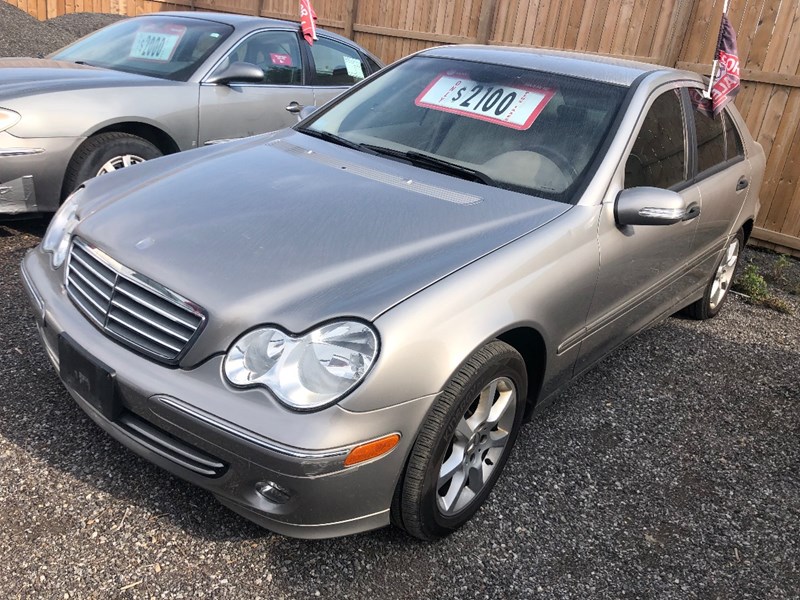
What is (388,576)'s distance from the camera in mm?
2287

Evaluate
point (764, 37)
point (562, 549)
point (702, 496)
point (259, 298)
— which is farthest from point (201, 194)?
point (764, 37)

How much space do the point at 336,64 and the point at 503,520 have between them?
15.5 ft

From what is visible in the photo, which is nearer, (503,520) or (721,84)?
(503,520)

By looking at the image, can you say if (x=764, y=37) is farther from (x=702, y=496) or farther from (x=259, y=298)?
(x=259, y=298)

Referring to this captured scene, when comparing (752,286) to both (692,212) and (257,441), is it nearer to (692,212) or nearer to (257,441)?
(692,212)

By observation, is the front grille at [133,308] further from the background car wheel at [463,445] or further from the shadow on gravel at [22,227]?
the shadow on gravel at [22,227]

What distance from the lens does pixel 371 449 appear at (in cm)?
199

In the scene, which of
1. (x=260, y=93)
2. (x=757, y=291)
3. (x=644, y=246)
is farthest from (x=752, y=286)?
(x=260, y=93)

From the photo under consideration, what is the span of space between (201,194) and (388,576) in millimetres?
1568

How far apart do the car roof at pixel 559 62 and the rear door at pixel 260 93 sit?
66.7 inches

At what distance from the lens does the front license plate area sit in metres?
2.14

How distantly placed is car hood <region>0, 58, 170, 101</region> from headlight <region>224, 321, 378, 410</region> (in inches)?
121

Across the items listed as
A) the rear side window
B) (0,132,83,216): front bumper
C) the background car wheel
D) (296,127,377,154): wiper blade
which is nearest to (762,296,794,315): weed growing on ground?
the rear side window

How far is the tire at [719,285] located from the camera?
4.61 meters
